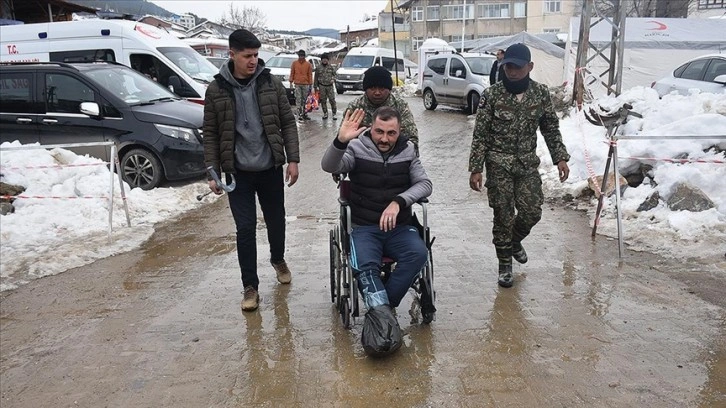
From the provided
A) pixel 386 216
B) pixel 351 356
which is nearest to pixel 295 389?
pixel 351 356

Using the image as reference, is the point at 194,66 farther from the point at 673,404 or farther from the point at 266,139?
the point at 673,404

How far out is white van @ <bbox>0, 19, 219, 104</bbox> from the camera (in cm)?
1052

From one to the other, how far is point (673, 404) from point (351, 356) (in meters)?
1.76

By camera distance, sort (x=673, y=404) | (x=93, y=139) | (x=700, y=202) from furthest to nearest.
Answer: (x=93, y=139)
(x=700, y=202)
(x=673, y=404)

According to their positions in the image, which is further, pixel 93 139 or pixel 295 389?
pixel 93 139

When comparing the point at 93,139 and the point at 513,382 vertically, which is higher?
the point at 93,139

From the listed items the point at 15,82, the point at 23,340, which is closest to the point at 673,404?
the point at 23,340

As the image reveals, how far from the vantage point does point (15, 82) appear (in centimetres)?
793

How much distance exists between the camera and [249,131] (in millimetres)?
4059

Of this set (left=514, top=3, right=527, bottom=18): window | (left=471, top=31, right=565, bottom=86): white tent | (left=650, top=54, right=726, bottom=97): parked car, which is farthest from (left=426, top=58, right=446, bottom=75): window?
(left=514, top=3, right=527, bottom=18): window

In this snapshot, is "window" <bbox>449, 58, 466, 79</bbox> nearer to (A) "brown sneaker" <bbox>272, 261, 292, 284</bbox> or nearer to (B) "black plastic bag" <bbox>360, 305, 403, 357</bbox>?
(A) "brown sneaker" <bbox>272, 261, 292, 284</bbox>

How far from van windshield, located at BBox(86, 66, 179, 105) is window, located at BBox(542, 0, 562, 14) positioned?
49779 mm

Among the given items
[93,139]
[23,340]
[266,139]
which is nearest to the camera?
[23,340]

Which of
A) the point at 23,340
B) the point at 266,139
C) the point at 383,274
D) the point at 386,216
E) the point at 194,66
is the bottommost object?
the point at 23,340
